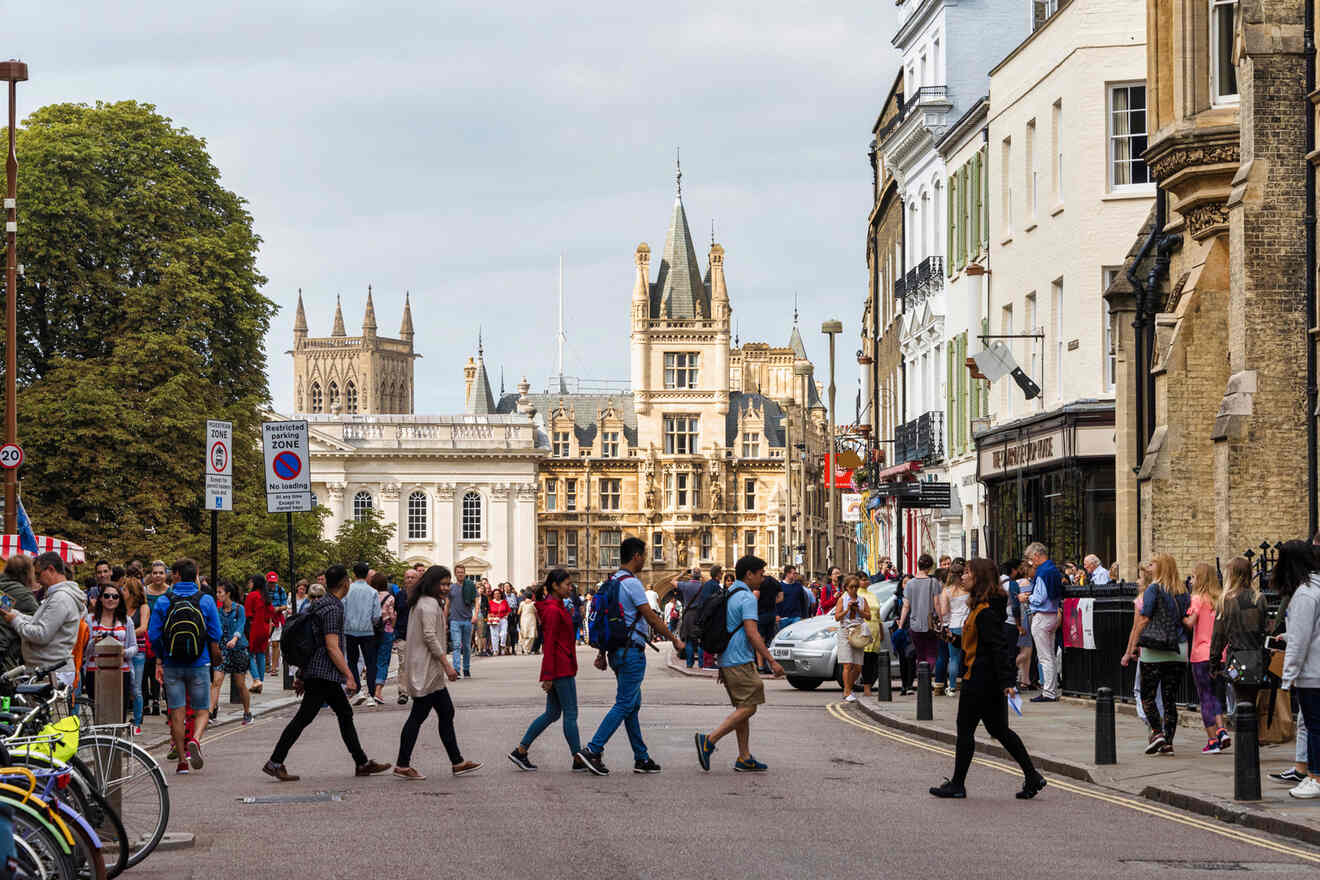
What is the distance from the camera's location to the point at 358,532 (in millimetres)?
72750

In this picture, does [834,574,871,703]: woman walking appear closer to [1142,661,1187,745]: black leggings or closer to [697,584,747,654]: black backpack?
[1142,661,1187,745]: black leggings

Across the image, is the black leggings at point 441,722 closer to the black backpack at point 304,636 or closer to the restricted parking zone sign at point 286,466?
the black backpack at point 304,636

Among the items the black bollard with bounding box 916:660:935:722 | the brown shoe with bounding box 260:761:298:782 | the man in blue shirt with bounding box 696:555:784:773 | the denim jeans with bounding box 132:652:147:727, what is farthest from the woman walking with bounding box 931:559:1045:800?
the denim jeans with bounding box 132:652:147:727

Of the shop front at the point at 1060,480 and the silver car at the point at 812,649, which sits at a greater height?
the shop front at the point at 1060,480

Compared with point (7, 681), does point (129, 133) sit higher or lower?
higher

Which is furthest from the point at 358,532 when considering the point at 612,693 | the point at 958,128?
the point at 612,693

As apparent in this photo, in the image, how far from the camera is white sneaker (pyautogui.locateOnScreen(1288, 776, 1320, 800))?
14750 millimetres

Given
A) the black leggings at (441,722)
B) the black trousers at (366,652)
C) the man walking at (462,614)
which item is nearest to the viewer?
the black leggings at (441,722)

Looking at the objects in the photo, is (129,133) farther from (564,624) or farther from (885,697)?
(564,624)

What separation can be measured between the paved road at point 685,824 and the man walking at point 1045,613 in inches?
212

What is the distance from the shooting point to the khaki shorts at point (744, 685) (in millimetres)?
17359

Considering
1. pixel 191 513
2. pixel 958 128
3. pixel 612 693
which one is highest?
pixel 958 128

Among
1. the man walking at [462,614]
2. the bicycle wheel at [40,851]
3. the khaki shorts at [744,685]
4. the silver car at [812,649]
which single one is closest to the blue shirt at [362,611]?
the silver car at [812,649]

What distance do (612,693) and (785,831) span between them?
56.9 feet
